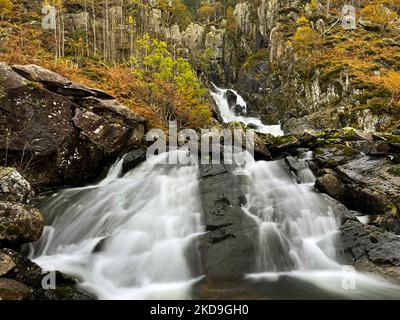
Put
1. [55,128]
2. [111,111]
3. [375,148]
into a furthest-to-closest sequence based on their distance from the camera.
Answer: [111,111]
[375,148]
[55,128]

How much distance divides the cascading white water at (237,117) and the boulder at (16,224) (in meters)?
24.3

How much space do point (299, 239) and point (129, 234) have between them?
16.3ft

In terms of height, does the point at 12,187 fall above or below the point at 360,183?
below

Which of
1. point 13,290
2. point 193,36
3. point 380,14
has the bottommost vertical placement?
point 13,290

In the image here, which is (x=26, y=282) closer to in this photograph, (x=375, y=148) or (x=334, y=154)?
(x=334, y=154)

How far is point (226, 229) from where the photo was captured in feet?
30.6

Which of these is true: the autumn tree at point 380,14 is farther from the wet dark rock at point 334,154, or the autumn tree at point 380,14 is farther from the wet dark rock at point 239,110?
the wet dark rock at point 334,154

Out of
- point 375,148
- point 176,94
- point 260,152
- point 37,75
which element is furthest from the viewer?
point 176,94

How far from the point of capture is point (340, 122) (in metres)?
26.0

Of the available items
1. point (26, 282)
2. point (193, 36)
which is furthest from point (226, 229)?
point (193, 36)

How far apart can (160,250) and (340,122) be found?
21.8m

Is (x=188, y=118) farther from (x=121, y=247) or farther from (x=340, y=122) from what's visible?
(x=340, y=122)

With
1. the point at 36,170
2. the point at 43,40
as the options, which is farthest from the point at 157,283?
the point at 43,40

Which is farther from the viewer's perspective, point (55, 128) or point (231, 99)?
point (231, 99)
